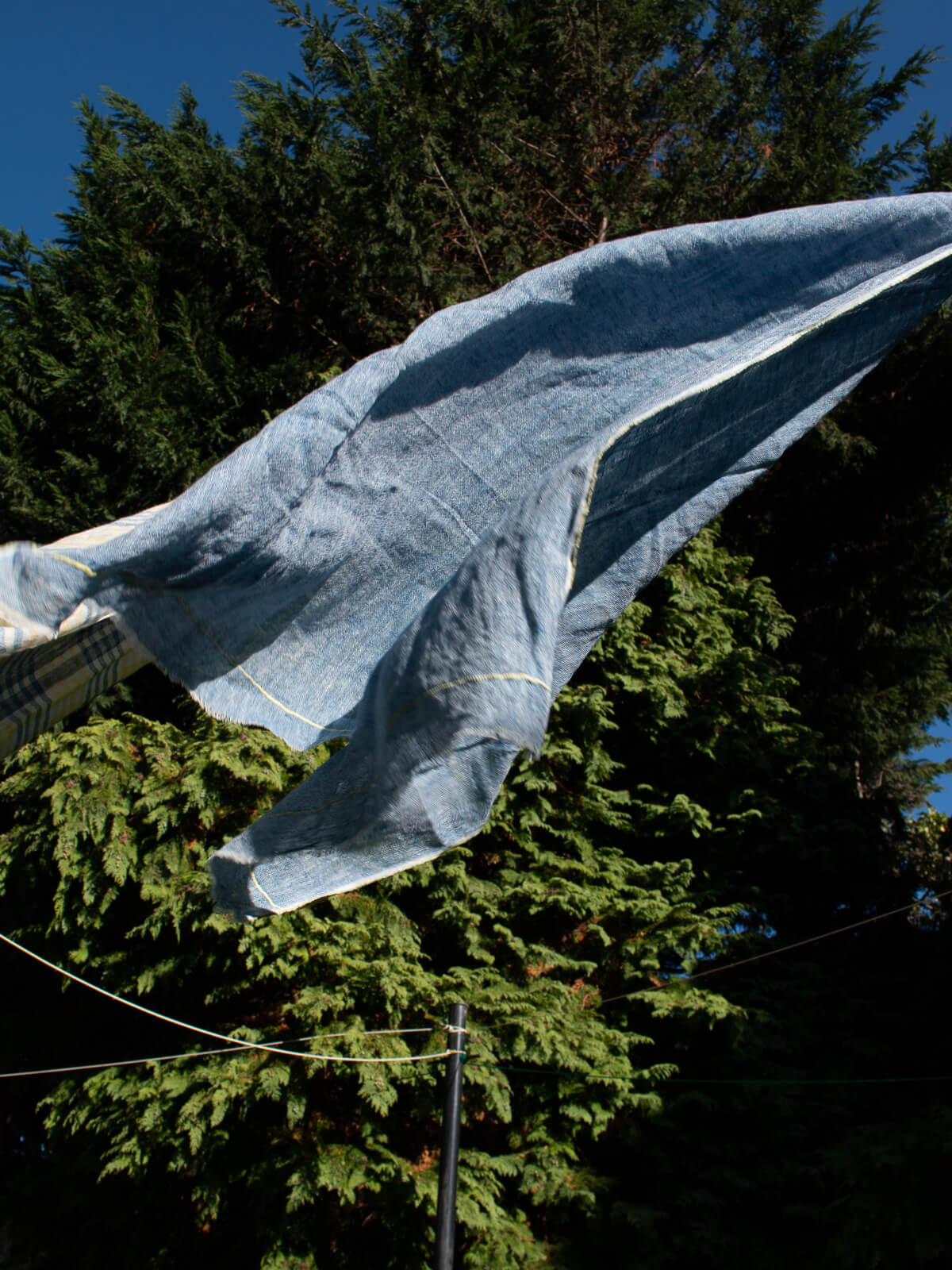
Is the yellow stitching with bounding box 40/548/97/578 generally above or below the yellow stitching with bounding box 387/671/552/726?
above

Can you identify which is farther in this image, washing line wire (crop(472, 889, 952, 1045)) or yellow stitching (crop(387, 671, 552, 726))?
washing line wire (crop(472, 889, 952, 1045))

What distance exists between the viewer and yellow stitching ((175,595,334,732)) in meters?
1.24

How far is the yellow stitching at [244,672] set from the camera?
124cm

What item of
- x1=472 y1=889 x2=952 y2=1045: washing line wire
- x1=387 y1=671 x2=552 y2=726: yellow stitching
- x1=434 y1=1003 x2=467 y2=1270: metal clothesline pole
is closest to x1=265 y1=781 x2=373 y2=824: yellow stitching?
x1=387 y1=671 x2=552 y2=726: yellow stitching

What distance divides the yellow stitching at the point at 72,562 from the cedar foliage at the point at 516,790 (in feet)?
13.1

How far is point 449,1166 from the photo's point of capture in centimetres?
327

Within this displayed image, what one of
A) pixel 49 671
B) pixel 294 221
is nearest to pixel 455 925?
pixel 49 671

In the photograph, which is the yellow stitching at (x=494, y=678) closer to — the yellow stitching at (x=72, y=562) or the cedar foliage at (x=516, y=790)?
the yellow stitching at (x=72, y=562)

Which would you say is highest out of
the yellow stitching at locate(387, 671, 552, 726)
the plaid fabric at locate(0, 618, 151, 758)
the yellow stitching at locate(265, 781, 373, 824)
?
the plaid fabric at locate(0, 618, 151, 758)

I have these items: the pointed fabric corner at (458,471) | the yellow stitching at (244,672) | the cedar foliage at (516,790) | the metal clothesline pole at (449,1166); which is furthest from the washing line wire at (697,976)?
the yellow stitching at (244,672)

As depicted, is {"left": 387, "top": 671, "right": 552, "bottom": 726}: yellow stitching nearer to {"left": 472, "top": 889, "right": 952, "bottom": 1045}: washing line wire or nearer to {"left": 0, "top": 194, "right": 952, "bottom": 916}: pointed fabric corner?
{"left": 0, "top": 194, "right": 952, "bottom": 916}: pointed fabric corner

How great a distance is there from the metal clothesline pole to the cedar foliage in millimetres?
1246

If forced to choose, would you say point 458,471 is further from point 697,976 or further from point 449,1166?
point 697,976

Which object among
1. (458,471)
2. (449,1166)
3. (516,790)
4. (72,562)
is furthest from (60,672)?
(516,790)
